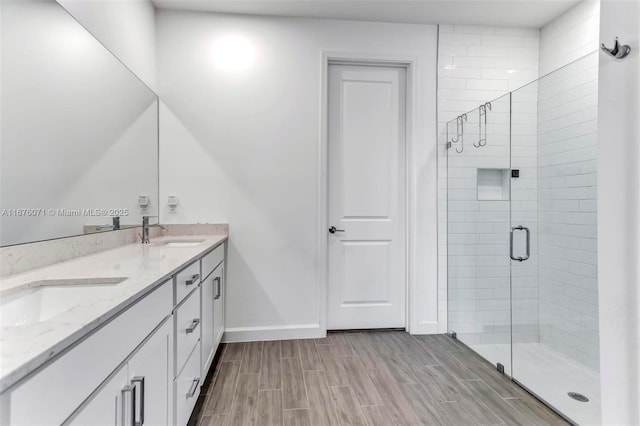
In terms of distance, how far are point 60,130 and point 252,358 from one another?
1835 millimetres

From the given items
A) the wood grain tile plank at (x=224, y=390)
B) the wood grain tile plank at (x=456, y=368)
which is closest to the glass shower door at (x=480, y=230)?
the wood grain tile plank at (x=456, y=368)

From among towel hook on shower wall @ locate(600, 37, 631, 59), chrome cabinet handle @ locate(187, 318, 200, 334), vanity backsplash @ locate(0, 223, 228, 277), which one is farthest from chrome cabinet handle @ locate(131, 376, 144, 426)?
towel hook on shower wall @ locate(600, 37, 631, 59)

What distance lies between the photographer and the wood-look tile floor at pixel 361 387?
1.72 metres

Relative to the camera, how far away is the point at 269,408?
1800mm

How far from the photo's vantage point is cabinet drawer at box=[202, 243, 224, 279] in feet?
6.26

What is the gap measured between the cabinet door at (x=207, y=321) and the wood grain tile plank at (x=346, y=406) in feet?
2.54

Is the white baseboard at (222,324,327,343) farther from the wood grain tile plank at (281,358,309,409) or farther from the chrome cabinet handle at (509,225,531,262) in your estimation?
the chrome cabinet handle at (509,225,531,262)

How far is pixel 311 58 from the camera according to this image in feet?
9.09

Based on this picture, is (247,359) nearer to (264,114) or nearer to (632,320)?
(264,114)

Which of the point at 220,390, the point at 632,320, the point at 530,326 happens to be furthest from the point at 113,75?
the point at 530,326

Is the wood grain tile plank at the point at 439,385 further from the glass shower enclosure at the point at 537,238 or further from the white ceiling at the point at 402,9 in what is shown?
the white ceiling at the point at 402,9

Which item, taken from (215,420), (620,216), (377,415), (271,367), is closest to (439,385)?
(377,415)

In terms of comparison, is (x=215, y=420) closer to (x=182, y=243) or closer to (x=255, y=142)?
(x=182, y=243)

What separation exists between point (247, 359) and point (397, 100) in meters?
2.48
